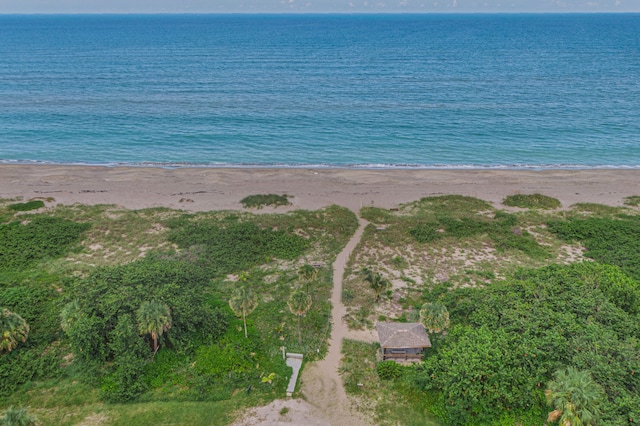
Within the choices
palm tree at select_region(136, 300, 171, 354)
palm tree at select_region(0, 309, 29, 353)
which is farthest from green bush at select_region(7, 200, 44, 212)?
palm tree at select_region(136, 300, 171, 354)

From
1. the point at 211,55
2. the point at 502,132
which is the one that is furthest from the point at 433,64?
the point at 211,55

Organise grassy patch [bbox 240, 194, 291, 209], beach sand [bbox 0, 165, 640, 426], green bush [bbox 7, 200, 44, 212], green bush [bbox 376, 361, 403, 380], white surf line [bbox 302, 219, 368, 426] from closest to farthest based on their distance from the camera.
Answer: white surf line [bbox 302, 219, 368, 426], green bush [bbox 376, 361, 403, 380], green bush [bbox 7, 200, 44, 212], grassy patch [bbox 240, 194, 291, 209], beach sand [bbox 0, 165, 640, 426]

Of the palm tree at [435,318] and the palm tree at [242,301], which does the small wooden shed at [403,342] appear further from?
the palm tree at [242,301]

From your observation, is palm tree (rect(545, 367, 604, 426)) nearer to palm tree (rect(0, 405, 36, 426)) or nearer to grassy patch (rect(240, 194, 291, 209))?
palm tree (rect(0, 405, 36, 426))

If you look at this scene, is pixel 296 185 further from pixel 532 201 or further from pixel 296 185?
pixel 532 201

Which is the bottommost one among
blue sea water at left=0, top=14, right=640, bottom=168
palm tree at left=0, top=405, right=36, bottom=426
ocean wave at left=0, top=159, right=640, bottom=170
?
palm tree at left=0, top=405, right=36, bottom=426

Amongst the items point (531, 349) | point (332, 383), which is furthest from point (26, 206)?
point (531, 349)

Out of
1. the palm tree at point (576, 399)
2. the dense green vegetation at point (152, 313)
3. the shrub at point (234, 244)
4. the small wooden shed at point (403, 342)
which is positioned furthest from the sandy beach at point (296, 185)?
the palm tree at point (576, 399)
